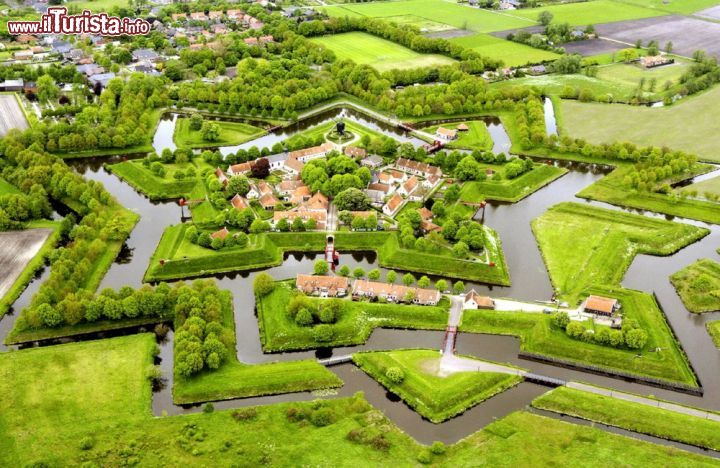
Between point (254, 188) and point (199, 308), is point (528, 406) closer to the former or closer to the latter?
point (199, 308)

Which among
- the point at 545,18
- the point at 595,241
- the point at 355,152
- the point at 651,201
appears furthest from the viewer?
the point at 545,18

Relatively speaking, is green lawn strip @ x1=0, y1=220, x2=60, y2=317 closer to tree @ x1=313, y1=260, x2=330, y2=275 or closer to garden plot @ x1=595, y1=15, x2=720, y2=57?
tree @ x1=313, y1=260, x2=330, y2=275

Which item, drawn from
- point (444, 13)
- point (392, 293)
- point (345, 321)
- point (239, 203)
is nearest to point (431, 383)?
point (345, 321)

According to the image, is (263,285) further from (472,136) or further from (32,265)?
(472,136)

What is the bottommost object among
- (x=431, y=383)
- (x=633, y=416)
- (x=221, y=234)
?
(x=431, y=383)

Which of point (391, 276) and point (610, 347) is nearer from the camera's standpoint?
point (610, 347)

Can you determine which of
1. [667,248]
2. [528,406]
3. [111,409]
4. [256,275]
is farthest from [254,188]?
[667,248]
